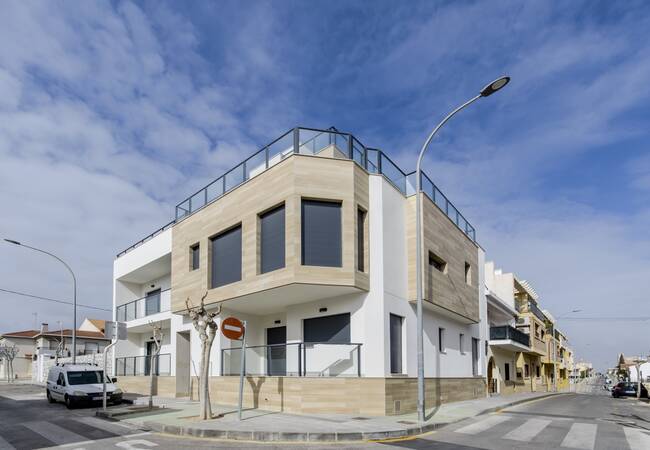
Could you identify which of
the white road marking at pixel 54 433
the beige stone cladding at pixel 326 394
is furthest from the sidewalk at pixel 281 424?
the white road marking at pixel 54 433

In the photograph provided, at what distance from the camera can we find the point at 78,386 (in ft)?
61.5

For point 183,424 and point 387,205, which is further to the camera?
point 387,205

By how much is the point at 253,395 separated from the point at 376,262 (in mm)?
5748

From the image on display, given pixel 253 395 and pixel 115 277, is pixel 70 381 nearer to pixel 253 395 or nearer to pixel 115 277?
pixel 253 395

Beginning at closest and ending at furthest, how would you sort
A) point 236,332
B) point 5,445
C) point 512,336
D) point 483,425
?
1. point 5,445
2. point 236,332
3. point 483,425
4. point 512,336

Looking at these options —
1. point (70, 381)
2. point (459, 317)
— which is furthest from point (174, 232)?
point (459, 317)

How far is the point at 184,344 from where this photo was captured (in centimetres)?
2130

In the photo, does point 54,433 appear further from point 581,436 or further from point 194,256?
point 581,436

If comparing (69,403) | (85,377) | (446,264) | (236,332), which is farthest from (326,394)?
(85,377)

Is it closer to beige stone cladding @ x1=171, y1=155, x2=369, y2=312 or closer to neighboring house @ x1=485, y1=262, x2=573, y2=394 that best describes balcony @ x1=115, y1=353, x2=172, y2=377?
beige stone cladding @ x1=171, y1=155, x2=369, y2=312

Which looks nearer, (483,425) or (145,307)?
(483,425)

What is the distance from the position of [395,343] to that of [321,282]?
145 inches

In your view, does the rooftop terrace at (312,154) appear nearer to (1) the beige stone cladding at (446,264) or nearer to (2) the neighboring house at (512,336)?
(1) the beige stone cladding at (446,264)

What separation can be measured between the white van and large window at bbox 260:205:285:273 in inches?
315
